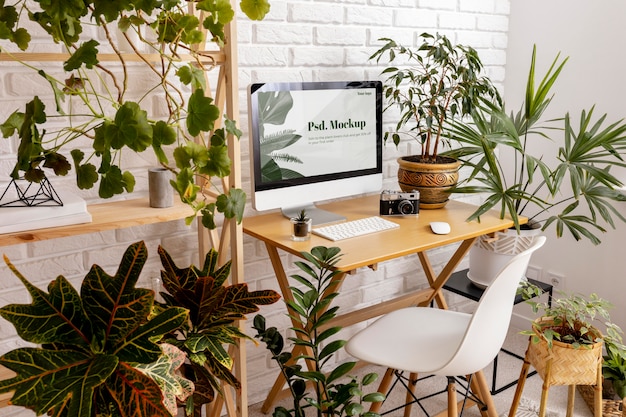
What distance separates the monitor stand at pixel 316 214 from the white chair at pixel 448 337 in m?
0.38

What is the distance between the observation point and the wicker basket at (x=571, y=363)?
1957 millimetres

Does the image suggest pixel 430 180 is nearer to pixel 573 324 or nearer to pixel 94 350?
pixel 573 324

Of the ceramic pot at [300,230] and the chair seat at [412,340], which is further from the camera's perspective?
the ceramic pot at [300,230]

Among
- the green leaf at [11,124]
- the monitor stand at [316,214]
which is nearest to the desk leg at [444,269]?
the monitor stand at [316,214]

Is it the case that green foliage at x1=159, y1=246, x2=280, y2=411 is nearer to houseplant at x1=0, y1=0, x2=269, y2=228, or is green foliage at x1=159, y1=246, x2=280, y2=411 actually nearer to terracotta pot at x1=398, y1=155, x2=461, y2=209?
houseplant at x1=0, y1=0, x2=269, y2=228

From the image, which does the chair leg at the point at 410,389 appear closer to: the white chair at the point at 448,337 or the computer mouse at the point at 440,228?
the white chair at the point at 448,337

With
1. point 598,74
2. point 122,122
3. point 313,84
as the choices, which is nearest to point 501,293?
point 313,84

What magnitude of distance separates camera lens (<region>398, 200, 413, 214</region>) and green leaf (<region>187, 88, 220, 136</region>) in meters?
1.12

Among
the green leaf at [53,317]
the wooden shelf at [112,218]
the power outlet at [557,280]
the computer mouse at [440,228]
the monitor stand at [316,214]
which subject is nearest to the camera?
the green leaf at [53,317]

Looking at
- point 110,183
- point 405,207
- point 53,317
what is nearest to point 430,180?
point 405,207

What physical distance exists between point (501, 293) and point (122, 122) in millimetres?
1085

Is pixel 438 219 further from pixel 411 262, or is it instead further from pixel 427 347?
pixel 411 262

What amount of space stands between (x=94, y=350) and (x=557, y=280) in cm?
233

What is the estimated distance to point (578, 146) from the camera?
2277 millimetres
